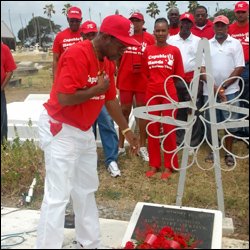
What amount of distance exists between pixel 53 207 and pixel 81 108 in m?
0.67

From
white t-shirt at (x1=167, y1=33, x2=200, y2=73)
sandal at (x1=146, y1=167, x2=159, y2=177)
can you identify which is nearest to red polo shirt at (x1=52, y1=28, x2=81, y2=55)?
white t-shirt at (x1=167, y1=33, x2=200, y2=73)

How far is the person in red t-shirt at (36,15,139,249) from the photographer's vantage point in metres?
2.47

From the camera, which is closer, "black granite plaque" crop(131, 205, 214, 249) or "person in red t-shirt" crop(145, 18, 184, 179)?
"black granite plaque" crop(131, 205, 214, 249)

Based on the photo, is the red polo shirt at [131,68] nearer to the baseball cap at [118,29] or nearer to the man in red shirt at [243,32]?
the man in red shirt at [243,32]

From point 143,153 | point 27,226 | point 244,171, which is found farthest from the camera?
point 143,153

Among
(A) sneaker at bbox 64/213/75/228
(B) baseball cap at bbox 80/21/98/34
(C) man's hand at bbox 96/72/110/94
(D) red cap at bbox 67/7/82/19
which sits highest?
(D) red cap at bbox 67/7/82/19

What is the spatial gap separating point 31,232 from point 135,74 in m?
2.51

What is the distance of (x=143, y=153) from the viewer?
5254 millimetres

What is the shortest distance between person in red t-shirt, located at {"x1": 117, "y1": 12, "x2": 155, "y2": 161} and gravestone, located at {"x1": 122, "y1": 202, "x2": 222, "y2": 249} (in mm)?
1975

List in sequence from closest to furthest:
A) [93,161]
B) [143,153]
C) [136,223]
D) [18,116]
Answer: [93,161] → [136,223] → [143,153] → [18,116]

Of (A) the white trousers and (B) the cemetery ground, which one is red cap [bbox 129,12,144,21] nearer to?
(B) the cemetery ground

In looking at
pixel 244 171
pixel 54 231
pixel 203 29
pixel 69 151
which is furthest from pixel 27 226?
pixel 203 29

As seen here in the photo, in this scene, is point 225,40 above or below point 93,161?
above

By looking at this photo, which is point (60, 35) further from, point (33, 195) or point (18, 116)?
point (33, 195)
